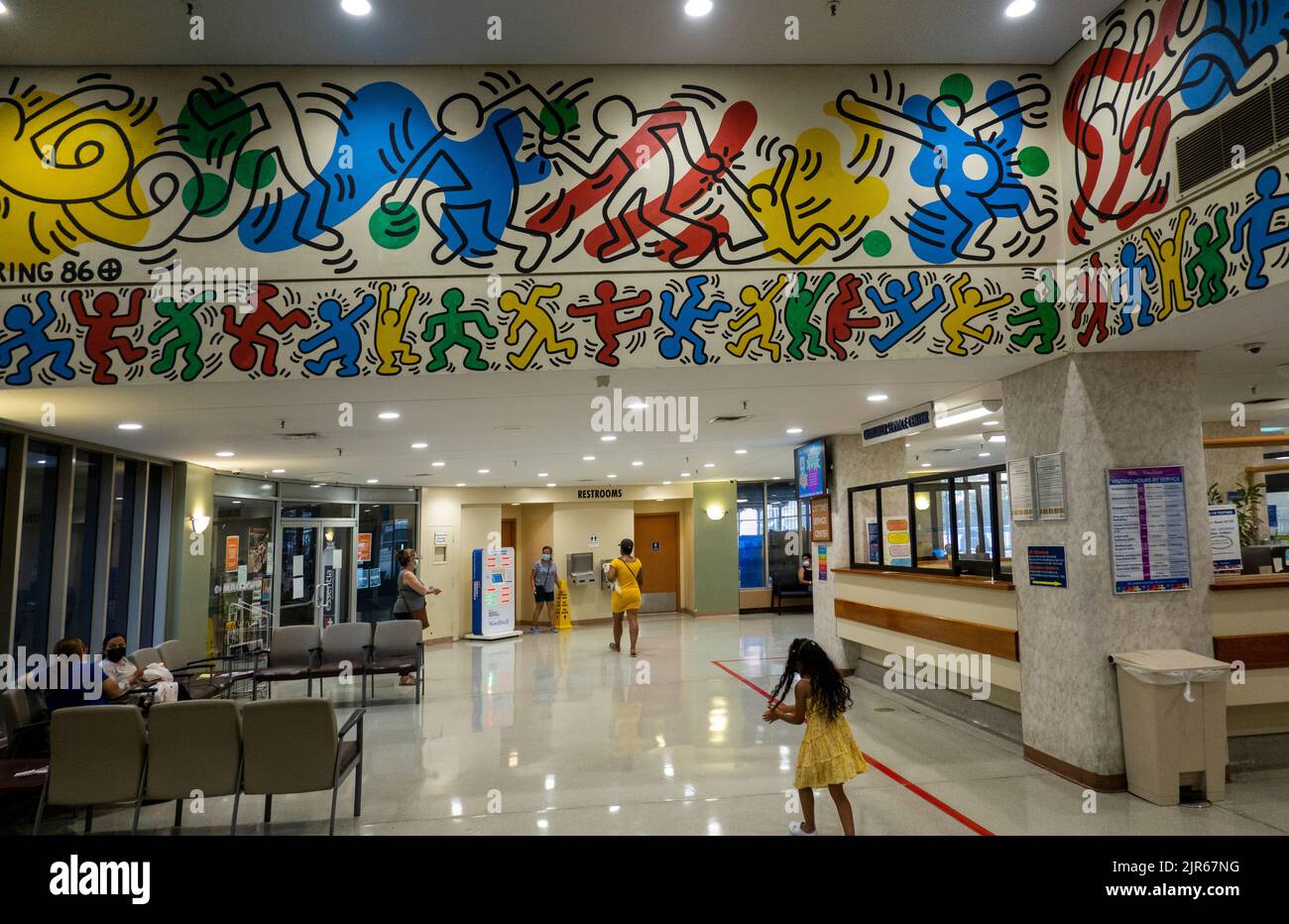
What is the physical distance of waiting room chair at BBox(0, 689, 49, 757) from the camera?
14.0ft

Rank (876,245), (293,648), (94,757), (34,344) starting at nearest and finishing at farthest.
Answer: (94,757), (34,344), (876,245), (293,648)

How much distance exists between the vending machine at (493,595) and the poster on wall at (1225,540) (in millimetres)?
10290

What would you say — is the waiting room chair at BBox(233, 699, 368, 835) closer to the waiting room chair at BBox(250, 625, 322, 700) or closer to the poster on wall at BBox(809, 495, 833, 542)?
the waiting room chair at BBox(250, 625, 322, 700)

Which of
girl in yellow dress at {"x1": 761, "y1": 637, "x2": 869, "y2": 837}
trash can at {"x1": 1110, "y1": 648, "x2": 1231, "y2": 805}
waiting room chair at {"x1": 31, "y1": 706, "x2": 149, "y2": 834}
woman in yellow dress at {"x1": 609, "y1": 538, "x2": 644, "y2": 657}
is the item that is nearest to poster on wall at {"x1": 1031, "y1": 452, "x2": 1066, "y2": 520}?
trash can at {"x1": 1110, "y1": 648, "x2": 1231, "y2": 805}

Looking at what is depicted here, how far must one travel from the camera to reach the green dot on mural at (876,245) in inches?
184

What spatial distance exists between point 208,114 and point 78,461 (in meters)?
4.34

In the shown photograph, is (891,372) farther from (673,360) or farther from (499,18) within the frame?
(499,18)

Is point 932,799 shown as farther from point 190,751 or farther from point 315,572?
point 315,572

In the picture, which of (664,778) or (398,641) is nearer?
(664,778)

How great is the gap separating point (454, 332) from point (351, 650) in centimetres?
465

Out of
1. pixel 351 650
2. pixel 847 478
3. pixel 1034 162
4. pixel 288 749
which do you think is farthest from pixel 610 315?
pixel 351 650

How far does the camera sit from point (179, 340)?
444cm

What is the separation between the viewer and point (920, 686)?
6.60m

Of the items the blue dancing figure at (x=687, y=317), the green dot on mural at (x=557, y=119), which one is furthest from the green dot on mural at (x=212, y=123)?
the blue dancing figure at (x=687, y=317)
